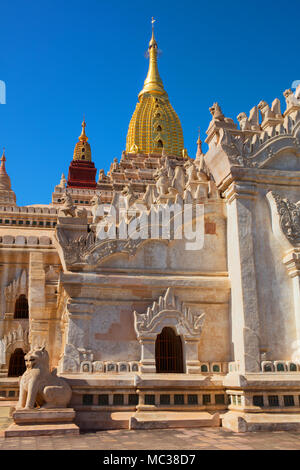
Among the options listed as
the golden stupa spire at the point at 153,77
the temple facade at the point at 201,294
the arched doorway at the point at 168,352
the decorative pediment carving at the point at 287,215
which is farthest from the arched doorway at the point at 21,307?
the golden stupa spire at the point at 153,77

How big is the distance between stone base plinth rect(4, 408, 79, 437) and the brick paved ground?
10.0 inches

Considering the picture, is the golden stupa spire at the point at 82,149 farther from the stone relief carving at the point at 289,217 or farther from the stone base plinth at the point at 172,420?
the stone base plinth at the point at 172,420

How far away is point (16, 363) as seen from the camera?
77.4 ft

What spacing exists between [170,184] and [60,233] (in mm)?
4873

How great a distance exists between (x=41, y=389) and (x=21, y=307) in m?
14.1

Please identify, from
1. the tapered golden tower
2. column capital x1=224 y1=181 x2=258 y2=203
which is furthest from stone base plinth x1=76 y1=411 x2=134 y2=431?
the tapered golden tower

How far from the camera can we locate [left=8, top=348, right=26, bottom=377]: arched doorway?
23516mm

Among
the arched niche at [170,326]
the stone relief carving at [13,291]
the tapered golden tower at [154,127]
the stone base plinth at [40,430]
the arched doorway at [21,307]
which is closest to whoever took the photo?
the stone base plinth at [40,430]

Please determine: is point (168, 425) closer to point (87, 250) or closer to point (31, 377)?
point (31, 377)

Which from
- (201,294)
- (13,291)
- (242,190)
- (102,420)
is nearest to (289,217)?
(242,190)

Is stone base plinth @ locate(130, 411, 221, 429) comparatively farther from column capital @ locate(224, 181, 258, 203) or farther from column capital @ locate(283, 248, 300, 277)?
column capital @ locate(224, 181, 258, 203)

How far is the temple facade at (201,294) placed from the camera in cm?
1211

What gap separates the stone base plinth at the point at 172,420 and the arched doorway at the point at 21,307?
14.1 m

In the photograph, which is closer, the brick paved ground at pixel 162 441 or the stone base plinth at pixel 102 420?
the brick paved ground at pixel 162 441
